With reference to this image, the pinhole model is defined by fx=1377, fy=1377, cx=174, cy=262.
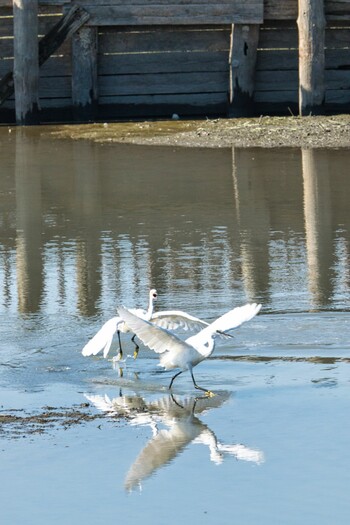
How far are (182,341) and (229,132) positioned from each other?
1153cm

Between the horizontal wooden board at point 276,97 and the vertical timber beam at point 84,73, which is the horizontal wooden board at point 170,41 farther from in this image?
the horizontal wooden board at point 276,97

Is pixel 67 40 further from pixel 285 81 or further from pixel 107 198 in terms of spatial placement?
pixel 107 198

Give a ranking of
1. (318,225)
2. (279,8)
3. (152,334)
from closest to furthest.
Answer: (152,334), (318,225), (279,8)

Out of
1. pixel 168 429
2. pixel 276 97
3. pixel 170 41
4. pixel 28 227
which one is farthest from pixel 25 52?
pixel 168 429

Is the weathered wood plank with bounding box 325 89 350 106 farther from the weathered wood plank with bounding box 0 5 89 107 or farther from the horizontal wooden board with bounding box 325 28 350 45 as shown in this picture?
the weathered wood plank with bounding box 0 5 89 107

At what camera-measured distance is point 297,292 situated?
11.9 m

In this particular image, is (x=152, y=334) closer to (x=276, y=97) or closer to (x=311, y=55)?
(x=311, y=55)

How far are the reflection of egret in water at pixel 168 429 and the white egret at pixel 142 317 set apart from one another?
29.7 inches

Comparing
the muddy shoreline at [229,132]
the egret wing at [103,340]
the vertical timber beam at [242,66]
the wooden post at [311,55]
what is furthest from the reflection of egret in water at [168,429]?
the vertical timber beam at [242,66]

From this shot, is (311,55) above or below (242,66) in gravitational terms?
above

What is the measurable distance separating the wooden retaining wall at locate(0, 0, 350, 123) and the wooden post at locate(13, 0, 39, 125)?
530mm

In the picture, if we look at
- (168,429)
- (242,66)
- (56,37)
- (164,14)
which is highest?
(164,14)

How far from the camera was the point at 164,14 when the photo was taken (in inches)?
873

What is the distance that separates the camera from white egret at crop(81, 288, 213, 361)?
32.6 feet
